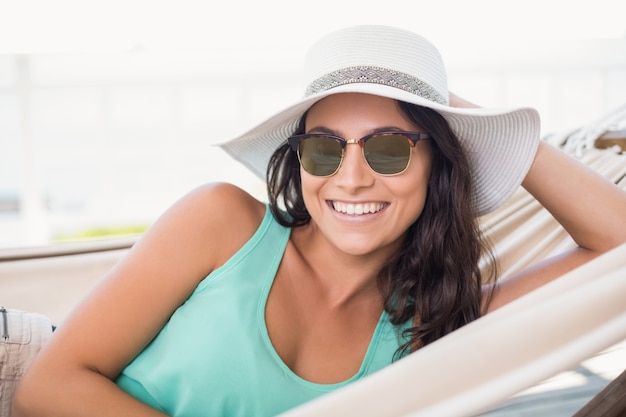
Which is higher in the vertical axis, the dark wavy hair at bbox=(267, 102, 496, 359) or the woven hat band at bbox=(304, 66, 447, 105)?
the woven hat band at bbox=(304, 66, 447, 105)

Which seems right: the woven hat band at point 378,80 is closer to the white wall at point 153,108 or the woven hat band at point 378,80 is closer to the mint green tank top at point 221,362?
the mint green tank top at point 221,362

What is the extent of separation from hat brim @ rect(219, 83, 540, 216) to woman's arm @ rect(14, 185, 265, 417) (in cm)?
25

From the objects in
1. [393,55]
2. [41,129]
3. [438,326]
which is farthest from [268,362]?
[41,129]

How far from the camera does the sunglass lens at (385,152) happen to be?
1.37m

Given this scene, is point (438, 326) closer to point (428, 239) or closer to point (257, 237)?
point (428, 239)

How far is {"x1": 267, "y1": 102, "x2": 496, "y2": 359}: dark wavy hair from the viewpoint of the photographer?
151 centimetres

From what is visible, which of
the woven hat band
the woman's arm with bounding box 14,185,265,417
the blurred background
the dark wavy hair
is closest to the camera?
the woman's arm with bounding box 14,185,265,417

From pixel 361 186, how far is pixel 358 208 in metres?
0.05

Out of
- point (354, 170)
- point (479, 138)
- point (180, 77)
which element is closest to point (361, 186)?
point (354, 170)

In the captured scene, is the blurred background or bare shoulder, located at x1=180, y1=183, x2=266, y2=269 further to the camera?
the blurred background

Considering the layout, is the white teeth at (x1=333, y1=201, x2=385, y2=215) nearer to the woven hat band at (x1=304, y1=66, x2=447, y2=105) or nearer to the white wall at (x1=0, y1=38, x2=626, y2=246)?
the woven hat band at (x1=304, y1=66, x2=447, y2=105)

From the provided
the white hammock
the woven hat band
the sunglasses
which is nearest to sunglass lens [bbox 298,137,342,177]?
the sunglasses

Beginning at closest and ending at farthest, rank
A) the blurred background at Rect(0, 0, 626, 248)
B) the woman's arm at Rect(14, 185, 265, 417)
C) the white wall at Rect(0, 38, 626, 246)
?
the woman's arm at Rect(14, 185, 265, 417) → the blurred background at Rect(0, 0, 626, 248) → the white wall at Rect(0, 38, 626, 246)

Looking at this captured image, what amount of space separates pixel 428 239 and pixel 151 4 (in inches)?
270
